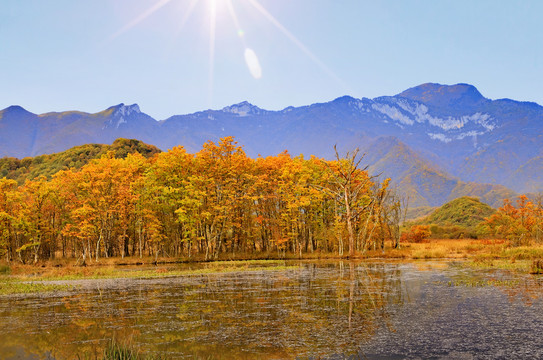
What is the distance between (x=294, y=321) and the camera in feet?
51.5

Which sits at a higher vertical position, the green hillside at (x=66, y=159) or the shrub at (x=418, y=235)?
the green hillside at (x=66, y=159)

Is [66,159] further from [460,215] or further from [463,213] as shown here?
[463,213]

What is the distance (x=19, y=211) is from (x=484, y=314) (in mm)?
57684

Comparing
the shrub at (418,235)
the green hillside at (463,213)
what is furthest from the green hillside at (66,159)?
the green hillside at (463,213)

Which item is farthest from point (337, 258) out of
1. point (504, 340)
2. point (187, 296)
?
point (504, 340)

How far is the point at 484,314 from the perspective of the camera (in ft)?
52.3

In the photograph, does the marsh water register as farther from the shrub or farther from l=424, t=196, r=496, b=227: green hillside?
l=424, t=196, r=496, b=227: green hillside

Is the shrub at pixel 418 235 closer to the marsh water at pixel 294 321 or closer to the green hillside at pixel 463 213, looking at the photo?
the green hillside at pixel 463 213

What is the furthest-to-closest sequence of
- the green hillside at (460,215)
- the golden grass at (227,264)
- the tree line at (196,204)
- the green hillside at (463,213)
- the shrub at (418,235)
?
Answer: 1. the green hillside at (463,213)
2. the green hillside at (460,215)
3. the shrub at (418,235)
4. the tree line at (196,204)
5. the golden grass at (227,264)

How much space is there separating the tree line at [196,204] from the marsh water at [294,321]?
118ft

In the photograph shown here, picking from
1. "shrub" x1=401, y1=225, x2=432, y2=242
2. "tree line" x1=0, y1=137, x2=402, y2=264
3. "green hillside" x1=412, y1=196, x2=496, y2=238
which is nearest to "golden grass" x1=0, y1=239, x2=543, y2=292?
"tree line" x1=0, y1=137, x2=402, y2=264

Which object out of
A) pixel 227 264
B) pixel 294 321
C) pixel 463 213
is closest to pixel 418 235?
pixel 463 213

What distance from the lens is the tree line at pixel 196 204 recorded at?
6062 cm

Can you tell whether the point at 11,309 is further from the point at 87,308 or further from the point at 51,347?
the point at 51,347
